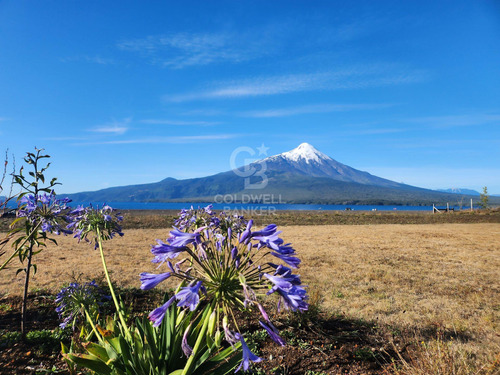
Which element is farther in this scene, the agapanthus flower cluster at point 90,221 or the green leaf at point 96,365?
the agapanthus flower cluster at point 90,221

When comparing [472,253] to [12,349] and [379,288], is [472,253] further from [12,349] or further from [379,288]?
[12,349]

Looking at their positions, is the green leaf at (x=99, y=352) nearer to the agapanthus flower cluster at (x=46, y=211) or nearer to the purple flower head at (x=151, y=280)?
the purple flower head at (x=151, y=280)

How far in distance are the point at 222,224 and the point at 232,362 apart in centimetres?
238

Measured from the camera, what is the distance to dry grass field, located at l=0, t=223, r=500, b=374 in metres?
4.68

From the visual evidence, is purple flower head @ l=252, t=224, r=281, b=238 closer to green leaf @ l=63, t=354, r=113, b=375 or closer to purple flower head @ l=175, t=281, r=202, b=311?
purple flower head @ l=175, t=281, r=202, b=311

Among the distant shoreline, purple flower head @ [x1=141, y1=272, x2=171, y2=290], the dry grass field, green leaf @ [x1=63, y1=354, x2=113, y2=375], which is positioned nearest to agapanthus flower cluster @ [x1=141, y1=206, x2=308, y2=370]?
purple flower head @ [x1=141, y1=272, x2=171, y2=290]

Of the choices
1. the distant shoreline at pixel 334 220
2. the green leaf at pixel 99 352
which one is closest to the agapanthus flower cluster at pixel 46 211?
the green leaf at pixel 99 352

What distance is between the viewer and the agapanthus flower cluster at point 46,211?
353 cm

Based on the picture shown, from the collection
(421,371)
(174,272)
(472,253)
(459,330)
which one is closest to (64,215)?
(174,272)

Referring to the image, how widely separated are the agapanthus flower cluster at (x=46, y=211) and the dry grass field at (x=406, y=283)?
1.01 metres

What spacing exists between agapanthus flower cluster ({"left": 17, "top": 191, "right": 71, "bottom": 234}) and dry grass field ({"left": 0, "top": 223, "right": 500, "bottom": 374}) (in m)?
1.01

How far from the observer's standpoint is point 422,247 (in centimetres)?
1428

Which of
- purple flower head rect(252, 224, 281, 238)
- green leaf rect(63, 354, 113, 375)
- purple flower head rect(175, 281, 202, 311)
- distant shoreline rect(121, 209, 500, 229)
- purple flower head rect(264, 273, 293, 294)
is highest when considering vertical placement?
purple flower head rect(252, 224, 281, 238)

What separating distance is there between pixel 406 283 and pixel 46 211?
8.58 meters
